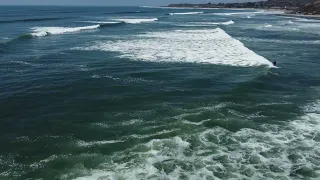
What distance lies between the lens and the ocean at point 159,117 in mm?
13047

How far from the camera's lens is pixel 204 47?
3784cm

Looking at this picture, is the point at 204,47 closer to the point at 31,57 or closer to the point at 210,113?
the point at 31,57

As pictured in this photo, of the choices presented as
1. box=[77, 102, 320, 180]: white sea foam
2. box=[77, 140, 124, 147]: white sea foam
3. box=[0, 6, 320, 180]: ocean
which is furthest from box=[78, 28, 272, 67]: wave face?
box=[77, 140, 124, 147]: white sea foam

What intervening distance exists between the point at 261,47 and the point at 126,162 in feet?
97.5

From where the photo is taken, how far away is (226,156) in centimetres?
1382

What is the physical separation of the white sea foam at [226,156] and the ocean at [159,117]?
4 centimetres

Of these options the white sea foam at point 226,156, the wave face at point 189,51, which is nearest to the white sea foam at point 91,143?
the white sea foam at point 226,156

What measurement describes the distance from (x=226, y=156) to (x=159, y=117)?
15.8 feet

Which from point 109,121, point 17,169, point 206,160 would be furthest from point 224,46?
point 17,169

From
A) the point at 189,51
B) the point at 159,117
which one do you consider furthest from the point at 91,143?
the point at 189,51

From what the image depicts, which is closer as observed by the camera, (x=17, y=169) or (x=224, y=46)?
(x=17, y=169)

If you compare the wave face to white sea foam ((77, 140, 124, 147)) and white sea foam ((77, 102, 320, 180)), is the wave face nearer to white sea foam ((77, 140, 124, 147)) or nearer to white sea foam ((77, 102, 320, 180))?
white sea foam ((77, 102, 320, 180))

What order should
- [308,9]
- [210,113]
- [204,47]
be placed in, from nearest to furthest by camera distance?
1. [210,113]
2. [204,47]
3. [308,9]

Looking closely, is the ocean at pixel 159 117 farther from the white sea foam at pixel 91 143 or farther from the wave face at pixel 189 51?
the wave face at pixel 189 51
